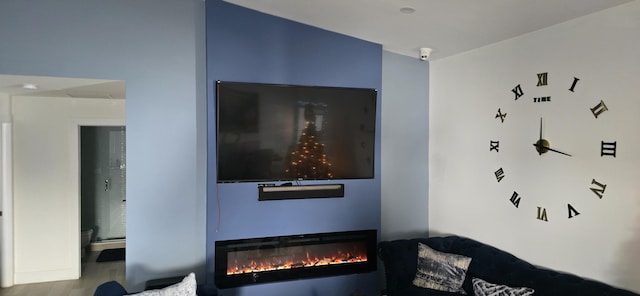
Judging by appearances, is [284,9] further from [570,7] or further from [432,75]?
[570,7]

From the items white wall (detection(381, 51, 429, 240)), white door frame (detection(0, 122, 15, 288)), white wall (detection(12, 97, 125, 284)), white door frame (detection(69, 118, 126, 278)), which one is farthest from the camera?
white door frame (detection(69, 118, 126, 278))

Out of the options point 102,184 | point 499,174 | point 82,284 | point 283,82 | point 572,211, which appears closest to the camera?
point 572,211

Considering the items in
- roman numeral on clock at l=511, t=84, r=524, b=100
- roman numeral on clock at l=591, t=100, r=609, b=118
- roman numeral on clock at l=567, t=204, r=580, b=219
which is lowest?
roman numeral on clock at l=567, t=204, r=580, b=219

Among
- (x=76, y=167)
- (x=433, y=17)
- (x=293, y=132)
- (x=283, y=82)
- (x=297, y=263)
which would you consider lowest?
(x=297, y=263)

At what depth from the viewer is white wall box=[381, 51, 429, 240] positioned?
12.3ft

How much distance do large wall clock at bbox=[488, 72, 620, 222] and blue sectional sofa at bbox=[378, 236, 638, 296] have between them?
39cm

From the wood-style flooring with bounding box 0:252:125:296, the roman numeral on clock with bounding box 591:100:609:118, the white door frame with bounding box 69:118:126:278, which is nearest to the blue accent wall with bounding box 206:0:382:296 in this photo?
the roman numeral on clock with bounding box 591:100:609:118

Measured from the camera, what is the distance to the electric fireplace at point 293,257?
318 centimetres

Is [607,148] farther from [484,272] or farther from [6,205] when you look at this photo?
[6,205]

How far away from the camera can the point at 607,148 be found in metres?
2.30

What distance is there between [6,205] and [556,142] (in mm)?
5260

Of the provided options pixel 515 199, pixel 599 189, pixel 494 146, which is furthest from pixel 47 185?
pixel 599 189

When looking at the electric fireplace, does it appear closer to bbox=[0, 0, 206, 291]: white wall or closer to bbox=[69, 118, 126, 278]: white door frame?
bbox=[0, 0, 206, 291]: white wall

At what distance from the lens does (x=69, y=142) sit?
4477 mm
